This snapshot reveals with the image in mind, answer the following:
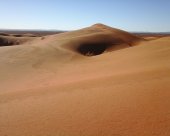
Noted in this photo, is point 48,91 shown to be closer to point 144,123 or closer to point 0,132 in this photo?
point 0,132

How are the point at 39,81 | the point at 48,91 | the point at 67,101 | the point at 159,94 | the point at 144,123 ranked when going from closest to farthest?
the point at 144,123
the point at 159,94
the point at 67,101
the point at 48,91
the point at 39,81

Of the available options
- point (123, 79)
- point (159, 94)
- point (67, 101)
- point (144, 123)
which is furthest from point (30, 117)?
point (123, 79)

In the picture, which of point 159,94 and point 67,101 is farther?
point 67,101

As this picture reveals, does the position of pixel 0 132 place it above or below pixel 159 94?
below

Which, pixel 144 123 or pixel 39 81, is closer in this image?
pixel 144 123

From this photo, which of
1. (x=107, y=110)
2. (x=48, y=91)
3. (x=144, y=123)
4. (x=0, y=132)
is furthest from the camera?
(x=48, y=91)

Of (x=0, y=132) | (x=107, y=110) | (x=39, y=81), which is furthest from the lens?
(x=39, y=81)

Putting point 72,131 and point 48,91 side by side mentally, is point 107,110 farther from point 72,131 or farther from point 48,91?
point 48,91

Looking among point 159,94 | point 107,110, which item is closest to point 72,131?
point 107,110

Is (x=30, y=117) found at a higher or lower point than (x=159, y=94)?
lower
